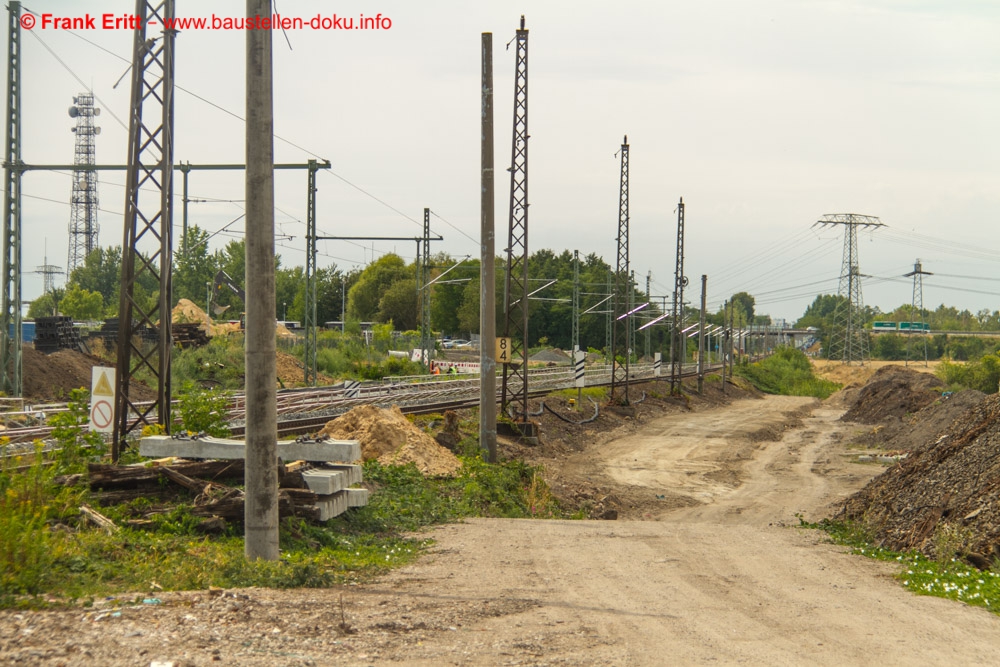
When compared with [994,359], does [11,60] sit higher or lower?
higher

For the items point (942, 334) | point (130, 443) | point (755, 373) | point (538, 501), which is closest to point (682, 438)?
point (538, 501)

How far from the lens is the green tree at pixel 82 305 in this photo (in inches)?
3536

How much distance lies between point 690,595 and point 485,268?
13.5m

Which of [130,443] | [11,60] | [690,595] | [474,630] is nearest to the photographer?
[474,630]

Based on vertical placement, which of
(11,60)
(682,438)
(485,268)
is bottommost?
(682,438)

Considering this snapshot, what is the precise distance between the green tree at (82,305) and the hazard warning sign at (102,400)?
80.7 metres

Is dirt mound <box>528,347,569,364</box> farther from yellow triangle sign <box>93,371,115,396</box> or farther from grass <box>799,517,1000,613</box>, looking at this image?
grass <box>799,517,1000,613</box>

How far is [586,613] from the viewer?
8.51 m

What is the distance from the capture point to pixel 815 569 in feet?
38.9

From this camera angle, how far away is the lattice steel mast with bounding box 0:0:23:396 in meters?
25.9

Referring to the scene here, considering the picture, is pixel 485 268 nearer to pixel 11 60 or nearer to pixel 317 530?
pixel 317 530

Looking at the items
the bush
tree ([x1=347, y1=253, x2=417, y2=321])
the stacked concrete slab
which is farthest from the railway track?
tree ([x1=347, y1=253, x2=417, y2=321])

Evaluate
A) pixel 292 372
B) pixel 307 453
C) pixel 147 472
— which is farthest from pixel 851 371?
pixel 147 472

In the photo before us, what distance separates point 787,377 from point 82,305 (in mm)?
74103
